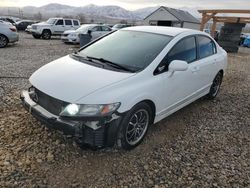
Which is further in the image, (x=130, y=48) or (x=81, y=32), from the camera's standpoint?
(x=81, y=32)

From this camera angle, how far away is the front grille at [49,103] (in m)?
2.89

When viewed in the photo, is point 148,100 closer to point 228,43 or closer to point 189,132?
point 189,132

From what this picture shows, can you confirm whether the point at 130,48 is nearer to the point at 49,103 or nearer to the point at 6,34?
the point at 49,103

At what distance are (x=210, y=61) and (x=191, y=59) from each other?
32.1 inches

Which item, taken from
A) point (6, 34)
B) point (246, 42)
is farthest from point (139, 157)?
point (246, 42)

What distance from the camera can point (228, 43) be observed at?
1705 centimetres

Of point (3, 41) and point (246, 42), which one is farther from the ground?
point (3, 41)

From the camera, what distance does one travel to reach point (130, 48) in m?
3.81

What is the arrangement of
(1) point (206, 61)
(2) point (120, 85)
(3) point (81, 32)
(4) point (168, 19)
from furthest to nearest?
(4) point (168, 19) < (3) point (81, 32) < (1) point (206, 61) < (2) point (120, 85)

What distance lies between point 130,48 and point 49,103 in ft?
5.04

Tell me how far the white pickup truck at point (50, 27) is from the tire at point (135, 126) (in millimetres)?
17562

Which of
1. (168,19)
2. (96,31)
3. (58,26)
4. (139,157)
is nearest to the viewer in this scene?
(139,157)

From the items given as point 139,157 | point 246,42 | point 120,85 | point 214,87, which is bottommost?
point 246,42

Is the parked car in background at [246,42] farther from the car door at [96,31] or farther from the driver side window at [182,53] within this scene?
the driver side window at [182,53]
